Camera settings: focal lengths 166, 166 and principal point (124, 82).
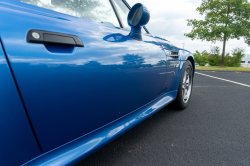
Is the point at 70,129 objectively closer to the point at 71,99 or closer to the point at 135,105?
the point at 71,99

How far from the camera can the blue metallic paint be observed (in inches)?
23.3

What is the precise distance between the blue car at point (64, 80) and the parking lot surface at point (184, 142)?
332 millimetres

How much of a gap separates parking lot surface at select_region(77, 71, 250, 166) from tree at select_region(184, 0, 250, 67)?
48.2 feet

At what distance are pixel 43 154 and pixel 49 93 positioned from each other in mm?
283

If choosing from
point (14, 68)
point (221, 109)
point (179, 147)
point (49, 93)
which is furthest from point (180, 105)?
point (14, 68)

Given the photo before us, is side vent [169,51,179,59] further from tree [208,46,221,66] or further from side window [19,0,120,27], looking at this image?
tree [208,46,221,66]

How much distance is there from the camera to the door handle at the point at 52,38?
2.27ft

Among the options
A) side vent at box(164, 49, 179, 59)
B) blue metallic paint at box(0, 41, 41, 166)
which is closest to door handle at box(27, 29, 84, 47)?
blue metallic paint at box(0, 41, 41, 166)

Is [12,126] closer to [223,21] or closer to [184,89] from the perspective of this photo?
[184,89]

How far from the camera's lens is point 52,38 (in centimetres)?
76

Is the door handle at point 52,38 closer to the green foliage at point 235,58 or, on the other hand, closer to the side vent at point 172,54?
the side vent at point 172,54

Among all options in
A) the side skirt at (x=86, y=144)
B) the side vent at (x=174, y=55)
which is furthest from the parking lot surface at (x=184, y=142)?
the side vent at (x=174, y=55)

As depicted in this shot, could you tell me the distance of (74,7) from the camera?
120cm

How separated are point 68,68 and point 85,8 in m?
0.71
